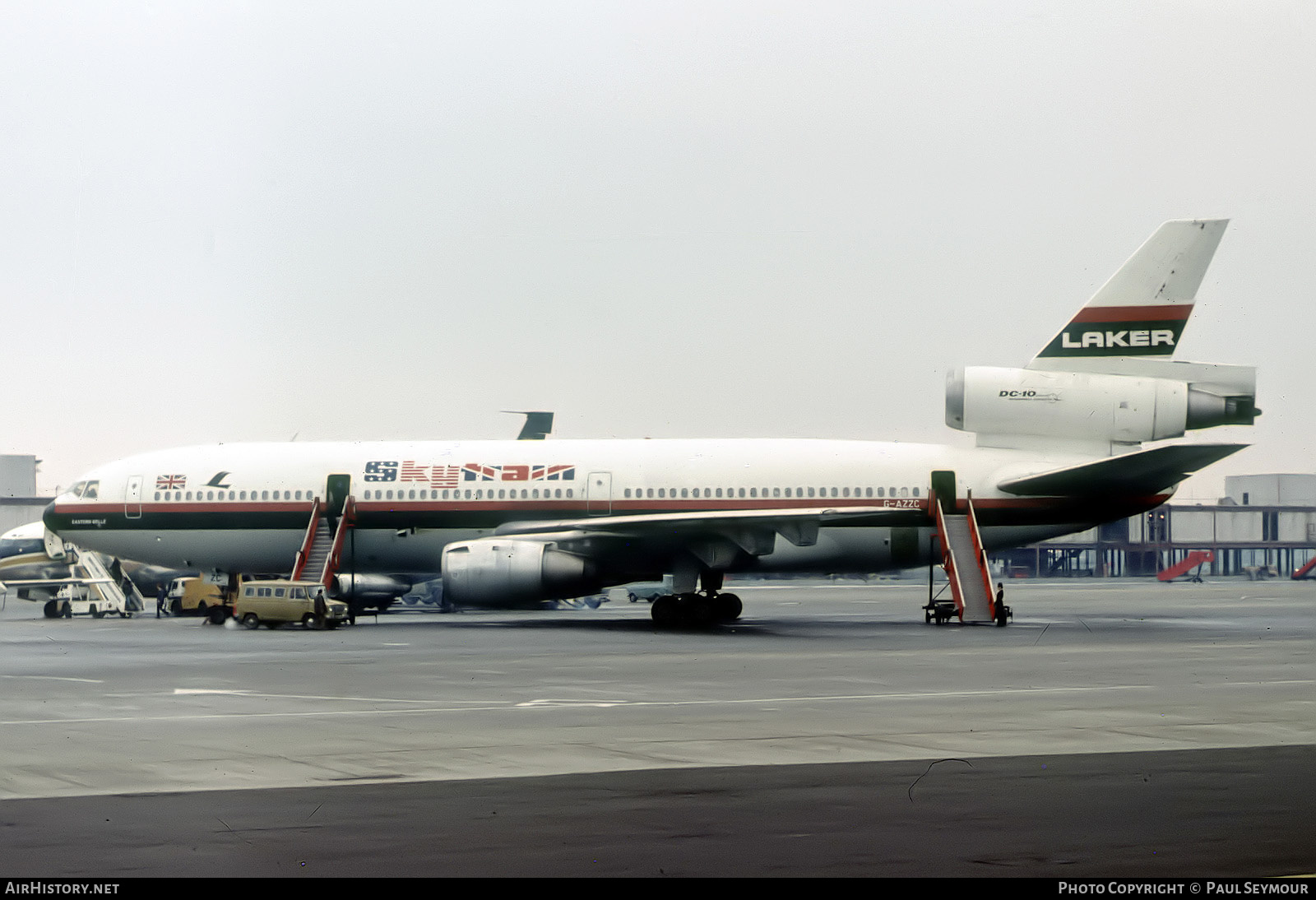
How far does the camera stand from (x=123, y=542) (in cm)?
4209

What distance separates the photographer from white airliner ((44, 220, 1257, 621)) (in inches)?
1446

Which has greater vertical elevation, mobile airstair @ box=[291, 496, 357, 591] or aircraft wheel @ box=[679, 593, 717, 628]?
mobile airstair @ box=[291, 496, 357, 591]

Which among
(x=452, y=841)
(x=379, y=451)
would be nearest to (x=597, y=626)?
(x=379, y=451)

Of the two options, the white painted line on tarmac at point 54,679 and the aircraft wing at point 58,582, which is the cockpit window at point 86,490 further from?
the white painted line on tarmac at point 54,679

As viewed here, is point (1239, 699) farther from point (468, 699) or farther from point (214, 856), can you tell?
point (214, 856)

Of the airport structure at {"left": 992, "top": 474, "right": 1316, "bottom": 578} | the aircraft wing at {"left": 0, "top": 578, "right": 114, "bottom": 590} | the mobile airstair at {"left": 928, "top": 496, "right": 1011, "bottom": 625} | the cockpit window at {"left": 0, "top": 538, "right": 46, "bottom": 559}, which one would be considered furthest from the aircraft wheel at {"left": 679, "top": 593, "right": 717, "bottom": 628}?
the airport structure at {"left": 992, "top": 474, "right": 1316, "bottom": 578}

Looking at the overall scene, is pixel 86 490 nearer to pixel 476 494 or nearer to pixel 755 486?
pixel 476 494

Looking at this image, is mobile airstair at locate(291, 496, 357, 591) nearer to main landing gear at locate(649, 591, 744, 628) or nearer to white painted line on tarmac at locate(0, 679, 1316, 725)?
main landing gear at locate(649, 591, 744, 628)

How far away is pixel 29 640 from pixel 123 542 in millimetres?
9739

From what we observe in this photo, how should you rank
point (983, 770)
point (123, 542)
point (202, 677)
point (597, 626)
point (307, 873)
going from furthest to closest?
point (123, 542) < point (597, 626) < point (202, 677) < point (983, 770) < point (307, 873)

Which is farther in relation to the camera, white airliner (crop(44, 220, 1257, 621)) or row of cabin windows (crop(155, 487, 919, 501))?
row of cabin windows (crop(155, 487, 919, 501))

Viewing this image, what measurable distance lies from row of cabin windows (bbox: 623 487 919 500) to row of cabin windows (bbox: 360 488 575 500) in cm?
191

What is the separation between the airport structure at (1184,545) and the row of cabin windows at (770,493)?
330 feet

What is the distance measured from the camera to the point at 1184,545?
13738 centimetres
